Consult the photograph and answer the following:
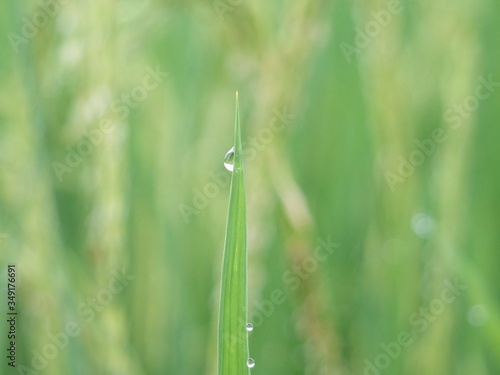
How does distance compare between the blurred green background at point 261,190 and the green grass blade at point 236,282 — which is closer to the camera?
the green grass blade at point 236,282

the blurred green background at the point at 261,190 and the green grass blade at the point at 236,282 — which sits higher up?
the blurred green background at the point at 261,190

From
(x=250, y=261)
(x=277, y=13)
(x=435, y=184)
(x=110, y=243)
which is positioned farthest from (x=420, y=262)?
(x=277, y=13)

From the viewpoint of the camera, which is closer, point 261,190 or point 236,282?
point 236,282

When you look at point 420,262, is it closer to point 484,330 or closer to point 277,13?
point 484,330

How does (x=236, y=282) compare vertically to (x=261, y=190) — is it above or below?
below
